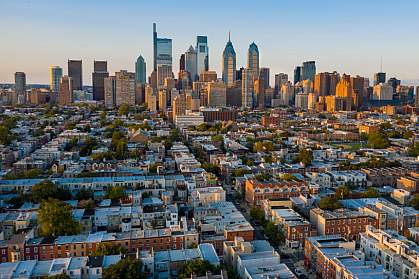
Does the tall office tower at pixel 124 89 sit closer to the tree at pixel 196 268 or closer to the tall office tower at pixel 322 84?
the tall office tower at pixel 322 84

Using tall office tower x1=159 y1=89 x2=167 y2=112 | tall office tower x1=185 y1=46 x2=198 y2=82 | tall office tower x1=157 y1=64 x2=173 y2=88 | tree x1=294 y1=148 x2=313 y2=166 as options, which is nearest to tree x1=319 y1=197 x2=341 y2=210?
tree x1=294 y1=148 x2=313 y2=166

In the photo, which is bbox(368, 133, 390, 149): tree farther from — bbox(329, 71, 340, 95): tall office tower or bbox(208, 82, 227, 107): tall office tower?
bbox(329, 71, 340, 95): tall office tower

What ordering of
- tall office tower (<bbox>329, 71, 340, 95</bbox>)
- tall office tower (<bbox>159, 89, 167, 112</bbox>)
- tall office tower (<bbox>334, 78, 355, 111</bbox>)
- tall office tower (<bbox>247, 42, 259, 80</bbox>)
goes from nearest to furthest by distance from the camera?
tall office tower (<bbox>159, 89, 167, 112</bbox>), tall office tower (<bbox>334, 78, 355, 111</bbox>), tall office tower (<bbox>329, 71, 340, 95</bbox>), tall office tower (<bbox>247, 42, 259, 80</bbox>)

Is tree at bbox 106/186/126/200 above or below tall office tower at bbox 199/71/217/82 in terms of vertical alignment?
below

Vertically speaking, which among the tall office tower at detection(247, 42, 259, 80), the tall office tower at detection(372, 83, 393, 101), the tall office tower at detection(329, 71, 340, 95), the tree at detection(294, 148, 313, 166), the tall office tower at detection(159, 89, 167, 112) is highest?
the tall office tower at detection(247, 42, 259, 80)

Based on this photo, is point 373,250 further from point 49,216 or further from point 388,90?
point 388,90

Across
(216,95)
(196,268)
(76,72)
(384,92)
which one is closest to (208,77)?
(216,95)

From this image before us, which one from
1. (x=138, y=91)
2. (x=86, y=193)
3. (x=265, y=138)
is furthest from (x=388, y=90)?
(x=86, y=193)
